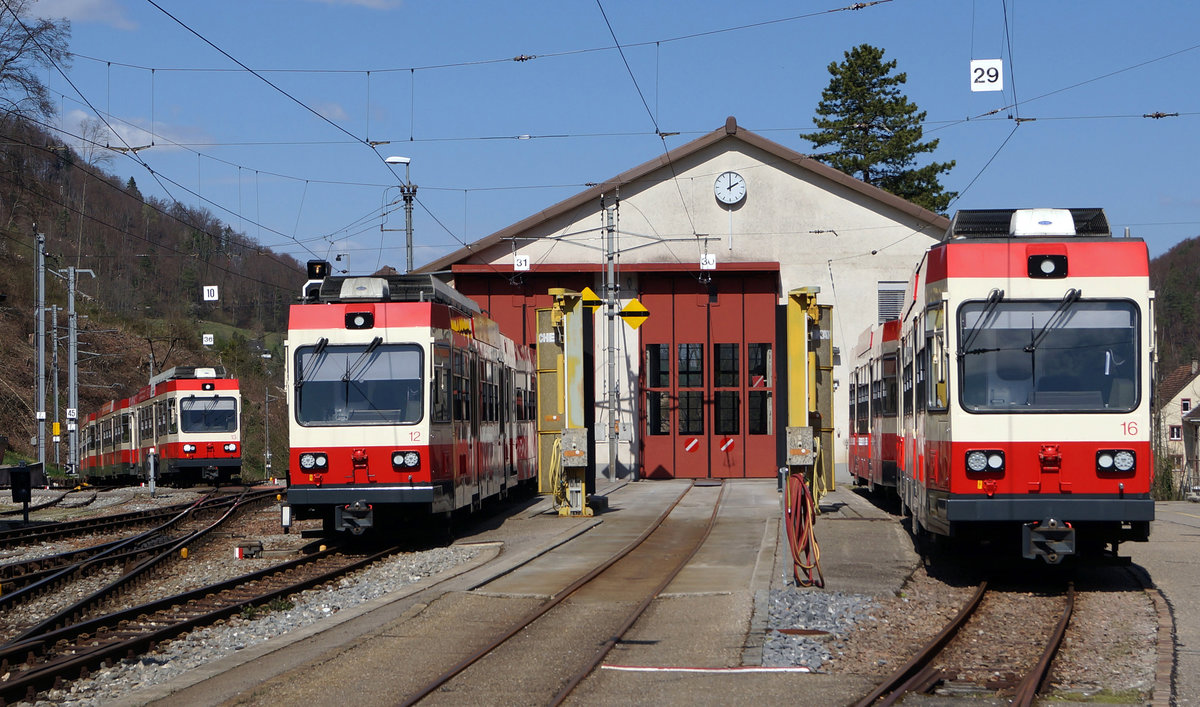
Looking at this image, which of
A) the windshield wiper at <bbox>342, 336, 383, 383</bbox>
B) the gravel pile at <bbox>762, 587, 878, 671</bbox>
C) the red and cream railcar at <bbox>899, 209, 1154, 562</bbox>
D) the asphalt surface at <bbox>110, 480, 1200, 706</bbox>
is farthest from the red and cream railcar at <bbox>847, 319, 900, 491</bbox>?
the windshield wiper at <bbox>342, 336, 383, 383</bbox>

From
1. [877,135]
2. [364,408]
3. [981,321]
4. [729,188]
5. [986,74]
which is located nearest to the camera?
[981,321]

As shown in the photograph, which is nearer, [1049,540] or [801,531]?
[1049,540]

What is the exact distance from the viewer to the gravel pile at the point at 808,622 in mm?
9172

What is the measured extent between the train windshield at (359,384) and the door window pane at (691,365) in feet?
77.0

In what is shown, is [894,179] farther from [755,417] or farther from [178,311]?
[178,311]

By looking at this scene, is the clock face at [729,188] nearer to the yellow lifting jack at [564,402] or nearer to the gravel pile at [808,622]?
the yellow lifting jack at [564,402]

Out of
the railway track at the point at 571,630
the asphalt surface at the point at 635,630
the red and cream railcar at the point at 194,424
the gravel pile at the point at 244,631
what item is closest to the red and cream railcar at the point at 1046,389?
the asphalt surface at the point at 635,630

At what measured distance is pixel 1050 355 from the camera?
12250mm

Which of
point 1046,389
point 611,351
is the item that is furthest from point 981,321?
point 611,351

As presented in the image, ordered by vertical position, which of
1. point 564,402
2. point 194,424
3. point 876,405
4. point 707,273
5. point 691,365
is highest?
point 707,273

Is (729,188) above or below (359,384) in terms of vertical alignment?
above

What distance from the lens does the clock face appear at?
4050 cm

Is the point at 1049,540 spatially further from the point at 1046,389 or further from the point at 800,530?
the point at 800,530

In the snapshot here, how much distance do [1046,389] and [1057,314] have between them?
70 cm
